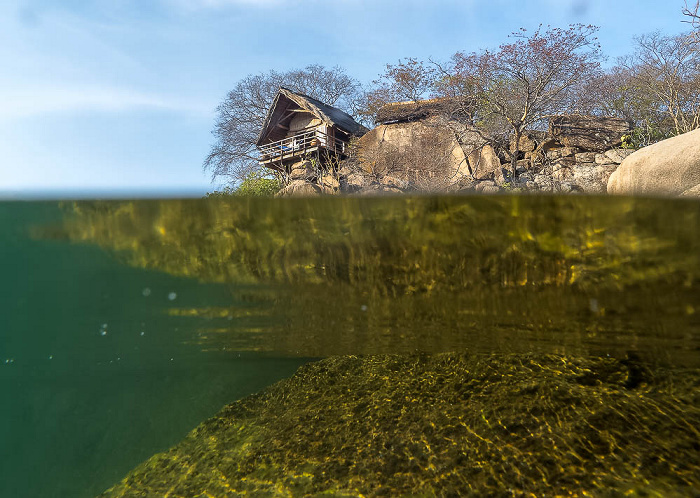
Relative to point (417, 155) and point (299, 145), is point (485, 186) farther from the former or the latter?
point (299, 145)

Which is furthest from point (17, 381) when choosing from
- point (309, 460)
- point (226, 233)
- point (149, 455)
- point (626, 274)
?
point (626, 274)

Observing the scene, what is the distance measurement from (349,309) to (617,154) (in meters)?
16.8

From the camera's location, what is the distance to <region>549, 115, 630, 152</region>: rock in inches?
653

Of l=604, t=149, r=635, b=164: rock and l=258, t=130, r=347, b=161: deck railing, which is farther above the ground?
l=258, t=130, r=347, b=161: deck railing

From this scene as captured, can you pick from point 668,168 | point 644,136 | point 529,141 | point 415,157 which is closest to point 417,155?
point 415,157

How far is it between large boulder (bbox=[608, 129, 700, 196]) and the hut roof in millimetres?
14941

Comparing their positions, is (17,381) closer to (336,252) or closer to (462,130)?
(336,252)

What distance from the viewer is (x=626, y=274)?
287 centimetres

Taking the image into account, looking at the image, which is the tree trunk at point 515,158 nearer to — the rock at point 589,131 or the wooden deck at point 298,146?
the rock at point 589,131

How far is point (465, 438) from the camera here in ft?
9.60

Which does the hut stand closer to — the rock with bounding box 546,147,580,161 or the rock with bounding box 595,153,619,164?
the rock with bounding box 546,147,580,161

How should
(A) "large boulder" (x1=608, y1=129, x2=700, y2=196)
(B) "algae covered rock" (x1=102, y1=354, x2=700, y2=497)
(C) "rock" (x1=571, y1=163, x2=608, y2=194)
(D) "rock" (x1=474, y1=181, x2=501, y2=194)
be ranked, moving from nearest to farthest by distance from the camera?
(B) "algae covered rock" (x1=102, y1=354, x2=700, y2=497)
(A) "large boulder" (x1=608, y1=129, x2=700, y2=196)
(C) "rock" (x1=571, y1=163, x2=608, y2=194)
(D) "rock" (x1=474, y1=181, x2=501, y2=194)

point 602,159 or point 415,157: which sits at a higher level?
point 415,157

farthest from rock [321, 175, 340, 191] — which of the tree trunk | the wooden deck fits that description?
the tree trunk
